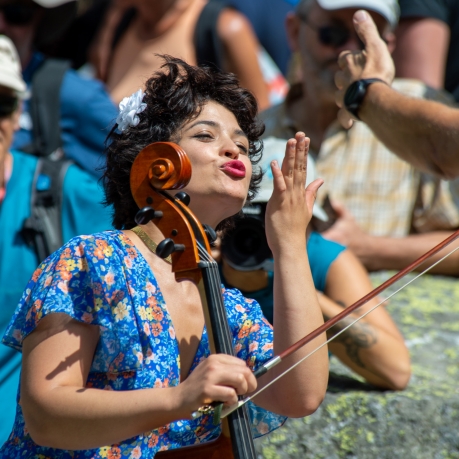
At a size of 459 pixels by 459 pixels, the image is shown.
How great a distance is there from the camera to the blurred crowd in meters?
3.02

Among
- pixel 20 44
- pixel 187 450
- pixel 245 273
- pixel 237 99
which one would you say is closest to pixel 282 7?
pixel 20 44

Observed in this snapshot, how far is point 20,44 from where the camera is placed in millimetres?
4062

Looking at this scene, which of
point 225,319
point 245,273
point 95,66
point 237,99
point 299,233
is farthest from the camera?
point 95,66

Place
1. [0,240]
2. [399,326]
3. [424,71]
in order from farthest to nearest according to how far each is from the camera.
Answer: [424,71], [399,326], [0,240]

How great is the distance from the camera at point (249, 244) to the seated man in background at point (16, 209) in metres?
0.58

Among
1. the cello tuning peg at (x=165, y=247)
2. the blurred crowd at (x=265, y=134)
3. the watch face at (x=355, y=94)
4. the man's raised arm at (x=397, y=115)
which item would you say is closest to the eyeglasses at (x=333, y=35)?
the blurred crowd at (x=265, y=134)

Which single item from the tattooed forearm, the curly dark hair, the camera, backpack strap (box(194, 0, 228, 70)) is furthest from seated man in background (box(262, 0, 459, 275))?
the curly dark hair

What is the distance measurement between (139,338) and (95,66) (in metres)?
3.71

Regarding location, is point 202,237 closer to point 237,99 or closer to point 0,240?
point 237,99

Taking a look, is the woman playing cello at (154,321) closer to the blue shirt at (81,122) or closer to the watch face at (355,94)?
the watch face at (355,94)

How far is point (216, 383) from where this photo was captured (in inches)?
57.9

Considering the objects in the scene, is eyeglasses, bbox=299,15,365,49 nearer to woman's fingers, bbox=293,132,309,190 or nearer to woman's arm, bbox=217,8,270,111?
woman's arm, bbox=217,8,270,111

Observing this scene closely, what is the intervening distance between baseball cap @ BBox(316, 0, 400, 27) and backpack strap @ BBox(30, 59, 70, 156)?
1293mm

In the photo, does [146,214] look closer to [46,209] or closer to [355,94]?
[355,94]
